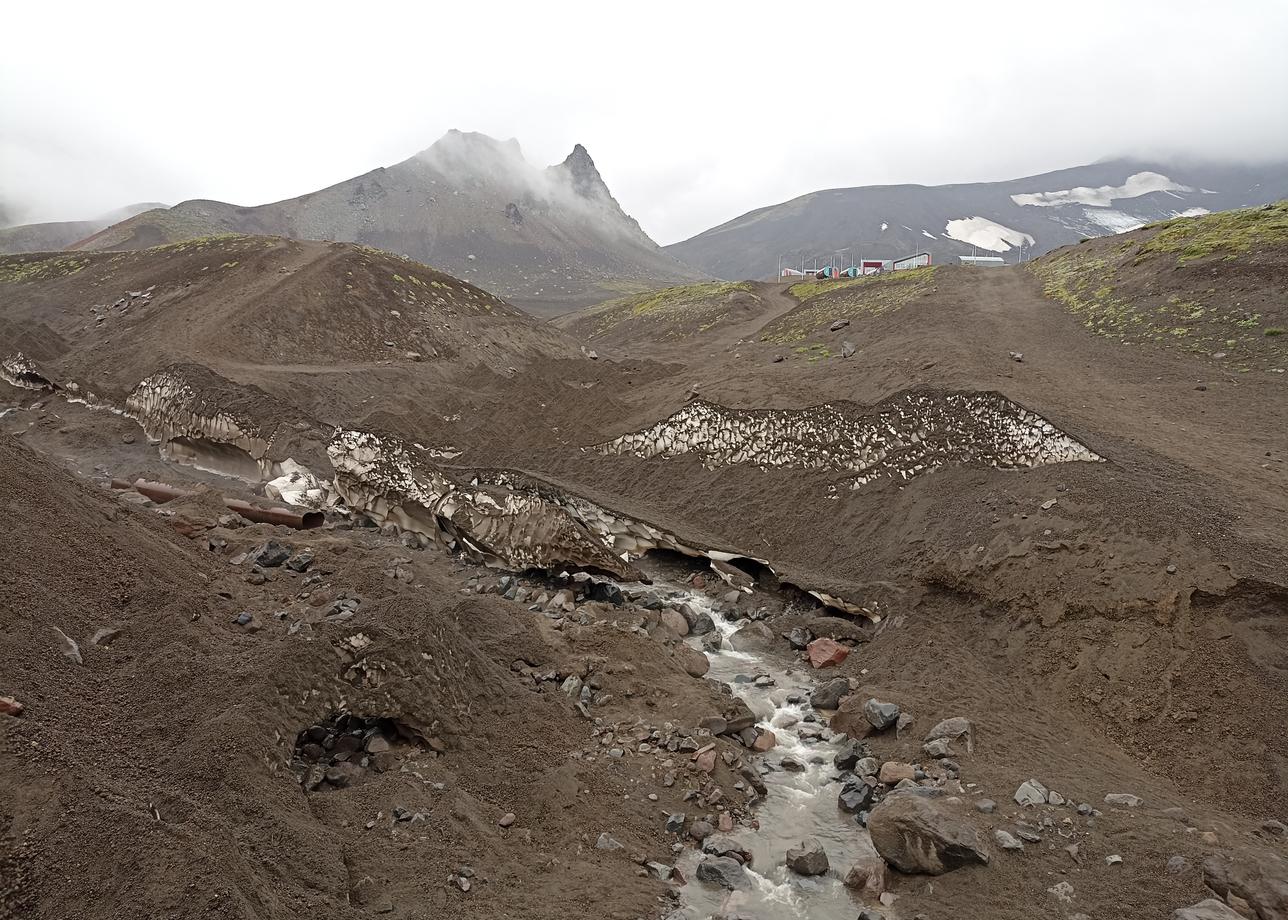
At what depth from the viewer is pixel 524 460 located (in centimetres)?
2605

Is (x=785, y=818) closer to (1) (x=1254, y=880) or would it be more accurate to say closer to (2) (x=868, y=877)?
(2) (x=868, y=877)

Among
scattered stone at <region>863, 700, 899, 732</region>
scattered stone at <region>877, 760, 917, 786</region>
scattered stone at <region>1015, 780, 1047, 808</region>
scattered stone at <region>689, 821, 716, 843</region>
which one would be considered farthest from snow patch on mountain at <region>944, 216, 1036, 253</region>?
scattered stone at <region>689, 821, 716, 843</region>

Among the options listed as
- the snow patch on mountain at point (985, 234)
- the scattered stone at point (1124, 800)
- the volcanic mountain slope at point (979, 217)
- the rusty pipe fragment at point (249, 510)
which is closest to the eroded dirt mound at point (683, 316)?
the rusty pipe fragment at point (249, 510)

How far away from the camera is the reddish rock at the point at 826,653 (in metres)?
16.3

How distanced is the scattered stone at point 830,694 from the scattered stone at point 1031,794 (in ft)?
13.3

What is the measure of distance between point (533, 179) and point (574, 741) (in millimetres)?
190407

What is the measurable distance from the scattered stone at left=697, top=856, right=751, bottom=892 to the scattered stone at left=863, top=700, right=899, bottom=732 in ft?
14.2

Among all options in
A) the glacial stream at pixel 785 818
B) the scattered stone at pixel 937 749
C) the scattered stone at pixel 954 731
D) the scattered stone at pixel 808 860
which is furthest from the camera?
the scattered stone at pixel 954 731

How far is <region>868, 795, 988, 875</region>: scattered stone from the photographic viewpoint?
9.95m

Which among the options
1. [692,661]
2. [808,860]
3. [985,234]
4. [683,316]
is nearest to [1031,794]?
[808,860]

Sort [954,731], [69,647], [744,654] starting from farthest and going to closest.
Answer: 1. [744,654]
2. [954,731]
3. [69,647]

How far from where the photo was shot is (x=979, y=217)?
171250 mm

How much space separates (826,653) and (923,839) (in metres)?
6.41

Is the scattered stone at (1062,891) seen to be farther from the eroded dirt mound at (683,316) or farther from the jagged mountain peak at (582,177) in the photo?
the jagged mountain peak at (582,177)
